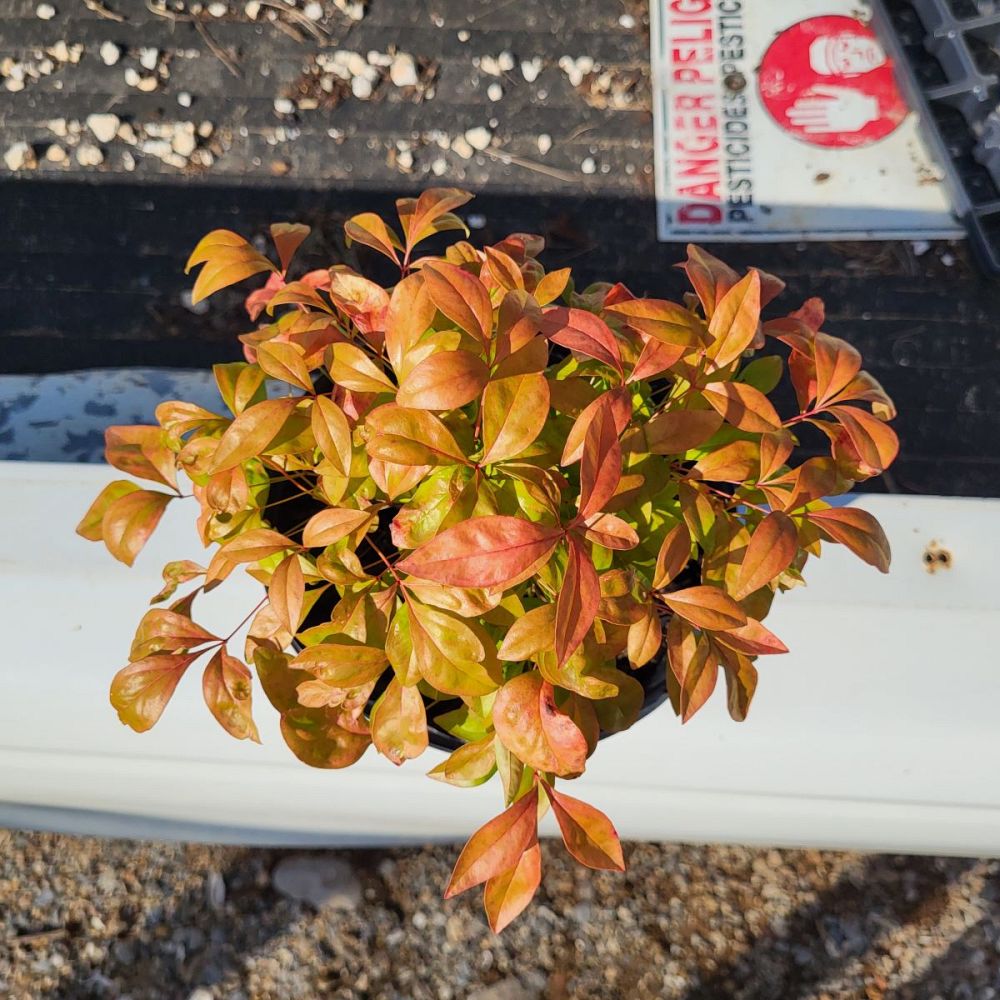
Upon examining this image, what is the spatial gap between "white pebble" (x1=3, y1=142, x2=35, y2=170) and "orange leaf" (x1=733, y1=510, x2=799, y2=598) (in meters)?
1.52

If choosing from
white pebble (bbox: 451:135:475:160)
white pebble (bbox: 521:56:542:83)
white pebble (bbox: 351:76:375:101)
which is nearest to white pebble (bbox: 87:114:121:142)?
white pebble (bbox: 351:76:375:101)

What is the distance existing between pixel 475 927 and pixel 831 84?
5.04ft

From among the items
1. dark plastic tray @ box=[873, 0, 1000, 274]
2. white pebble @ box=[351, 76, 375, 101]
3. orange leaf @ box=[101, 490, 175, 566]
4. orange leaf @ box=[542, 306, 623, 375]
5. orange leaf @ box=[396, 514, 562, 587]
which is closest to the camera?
orange leaf @ box=[396, 514, 562, 587]

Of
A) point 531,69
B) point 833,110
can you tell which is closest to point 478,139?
point 531,69

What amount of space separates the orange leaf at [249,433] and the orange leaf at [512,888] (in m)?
0.32

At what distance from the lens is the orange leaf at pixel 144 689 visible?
63 cm

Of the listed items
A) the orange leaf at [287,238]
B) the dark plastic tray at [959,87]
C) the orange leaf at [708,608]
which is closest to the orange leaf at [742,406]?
the orange leaf at [708,608]

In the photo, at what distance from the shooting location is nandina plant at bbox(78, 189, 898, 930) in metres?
0.53

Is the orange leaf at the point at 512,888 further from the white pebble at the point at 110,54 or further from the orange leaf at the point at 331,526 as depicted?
the white pebble at the point at 110,54

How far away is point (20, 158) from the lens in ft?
5.10

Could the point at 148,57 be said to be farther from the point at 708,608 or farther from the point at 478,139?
the point at 708,608

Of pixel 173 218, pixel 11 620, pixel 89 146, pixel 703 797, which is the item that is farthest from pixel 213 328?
pixel 703 797

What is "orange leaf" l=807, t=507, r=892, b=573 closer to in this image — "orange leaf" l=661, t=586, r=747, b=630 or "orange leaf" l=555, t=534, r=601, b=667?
"orange leaf" l=661, t=586, r=747, b=630

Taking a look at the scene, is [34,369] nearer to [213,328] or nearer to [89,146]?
[213,328]
